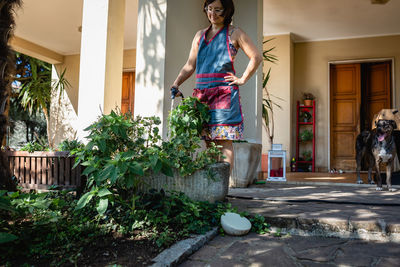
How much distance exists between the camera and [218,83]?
247 cm

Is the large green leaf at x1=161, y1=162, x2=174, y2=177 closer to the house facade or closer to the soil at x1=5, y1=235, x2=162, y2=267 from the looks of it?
the soil at x1=5, y1=235, x2=162, y2=267

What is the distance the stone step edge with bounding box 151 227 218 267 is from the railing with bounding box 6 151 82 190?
134 cm

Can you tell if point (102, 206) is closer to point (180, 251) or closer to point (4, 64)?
point (180, 251)

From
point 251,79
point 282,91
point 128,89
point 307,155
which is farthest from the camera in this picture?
point 128,89

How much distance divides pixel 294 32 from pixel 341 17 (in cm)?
118

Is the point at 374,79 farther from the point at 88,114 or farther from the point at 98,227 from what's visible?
the point at 98,227

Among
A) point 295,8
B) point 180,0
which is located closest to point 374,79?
point 295,8

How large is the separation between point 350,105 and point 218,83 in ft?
22.6

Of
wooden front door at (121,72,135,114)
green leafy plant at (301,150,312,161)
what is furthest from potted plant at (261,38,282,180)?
wooden front door at (121,72,135,114)

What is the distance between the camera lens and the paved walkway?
1637 millimetres

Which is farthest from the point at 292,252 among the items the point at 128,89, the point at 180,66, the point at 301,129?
the point at 128,89

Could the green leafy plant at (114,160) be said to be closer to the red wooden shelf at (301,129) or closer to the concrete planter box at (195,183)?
the concrete planter box at (195,183)

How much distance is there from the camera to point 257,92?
4.57 meters

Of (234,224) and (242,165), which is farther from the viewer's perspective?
(242,165)
